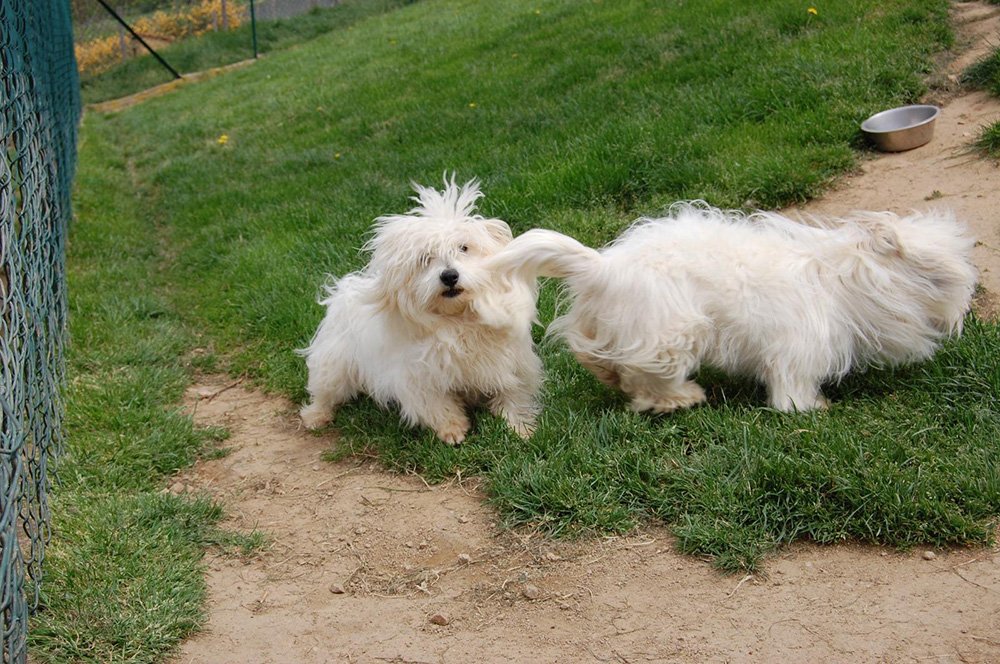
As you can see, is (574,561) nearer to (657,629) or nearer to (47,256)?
(657,629)

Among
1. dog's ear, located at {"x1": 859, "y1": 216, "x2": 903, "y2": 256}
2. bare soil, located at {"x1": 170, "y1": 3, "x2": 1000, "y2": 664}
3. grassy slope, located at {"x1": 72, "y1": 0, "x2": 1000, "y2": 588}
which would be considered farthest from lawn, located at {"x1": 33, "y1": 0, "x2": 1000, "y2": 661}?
dog's ear, located at {"x1": 859, "y1": 216, "x2": 903, "y2": 256}

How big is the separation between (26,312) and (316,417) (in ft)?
4.64

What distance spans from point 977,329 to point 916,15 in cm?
454

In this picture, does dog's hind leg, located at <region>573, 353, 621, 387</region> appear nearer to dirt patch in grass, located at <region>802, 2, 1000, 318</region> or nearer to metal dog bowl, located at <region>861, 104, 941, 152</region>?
dirt patch in grass, located at <region>802, 2, 1000, 318</region>

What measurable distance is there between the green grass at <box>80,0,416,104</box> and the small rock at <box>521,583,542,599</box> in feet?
58.9

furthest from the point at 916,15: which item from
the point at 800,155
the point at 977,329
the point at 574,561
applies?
the point at 574,561

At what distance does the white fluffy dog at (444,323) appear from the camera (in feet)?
12.9

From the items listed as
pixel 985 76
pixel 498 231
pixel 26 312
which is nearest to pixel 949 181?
pixel 985 76

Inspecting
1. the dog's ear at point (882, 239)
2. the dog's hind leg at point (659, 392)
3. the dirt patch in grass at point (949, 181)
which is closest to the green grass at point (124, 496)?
the dog's hind leg at point (659, 392)

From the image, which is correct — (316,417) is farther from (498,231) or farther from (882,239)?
(882,239)

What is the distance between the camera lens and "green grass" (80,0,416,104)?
19.0 m

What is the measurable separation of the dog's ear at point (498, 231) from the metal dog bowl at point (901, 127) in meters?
3.20

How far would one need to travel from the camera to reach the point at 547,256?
3.75m

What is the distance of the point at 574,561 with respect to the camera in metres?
3.34
